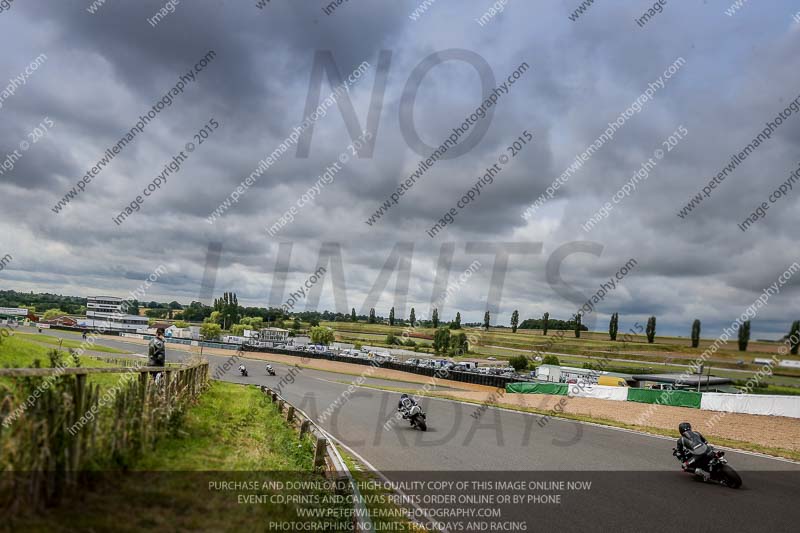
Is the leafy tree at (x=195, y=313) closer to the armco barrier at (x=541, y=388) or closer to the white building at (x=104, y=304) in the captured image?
the white building at (x=104, y=304)

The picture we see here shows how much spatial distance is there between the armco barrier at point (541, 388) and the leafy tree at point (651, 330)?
62.9 metres

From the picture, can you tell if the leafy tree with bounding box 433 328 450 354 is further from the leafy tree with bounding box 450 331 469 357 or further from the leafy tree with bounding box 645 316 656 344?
the leafy tree with bounding box 645 316 656 344

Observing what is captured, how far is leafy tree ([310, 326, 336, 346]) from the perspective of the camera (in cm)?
12669

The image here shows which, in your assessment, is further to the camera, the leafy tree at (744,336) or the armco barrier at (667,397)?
the leafy tree at (744,336)

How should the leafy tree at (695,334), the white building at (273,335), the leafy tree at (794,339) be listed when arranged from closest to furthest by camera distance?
1. the leafy tree at (794,339)
2. the leafy tree at (695,334)
3. the white building at (273,335)

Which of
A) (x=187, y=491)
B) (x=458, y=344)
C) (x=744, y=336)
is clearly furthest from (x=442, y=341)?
(x=187, y=491)

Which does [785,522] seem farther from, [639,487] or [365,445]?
[365,445]

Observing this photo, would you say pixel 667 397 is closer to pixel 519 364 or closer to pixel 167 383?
pixel 167 383

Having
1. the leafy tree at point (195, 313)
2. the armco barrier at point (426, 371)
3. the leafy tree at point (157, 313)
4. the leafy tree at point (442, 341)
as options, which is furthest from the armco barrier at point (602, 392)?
the leafy tree at point (157, 313)

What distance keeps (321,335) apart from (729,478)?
121 meters

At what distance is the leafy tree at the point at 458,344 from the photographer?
11193 cm

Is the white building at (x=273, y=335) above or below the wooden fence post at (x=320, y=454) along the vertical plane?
below

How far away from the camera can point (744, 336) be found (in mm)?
40625

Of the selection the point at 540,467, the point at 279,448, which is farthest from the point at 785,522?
the point at 279,448
